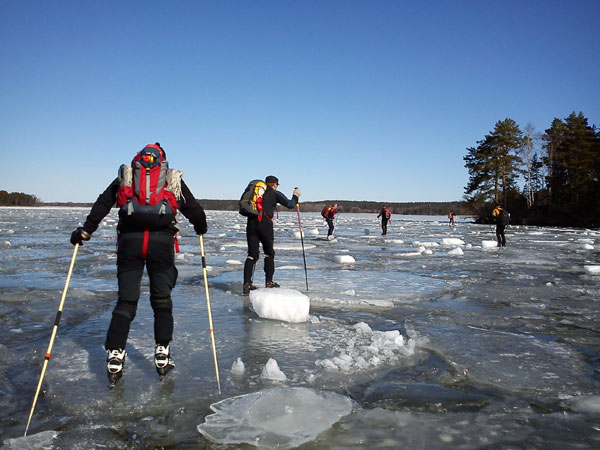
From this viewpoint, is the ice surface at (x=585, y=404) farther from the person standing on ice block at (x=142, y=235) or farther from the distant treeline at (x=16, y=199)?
the distant treeline at (x=16, y=199)

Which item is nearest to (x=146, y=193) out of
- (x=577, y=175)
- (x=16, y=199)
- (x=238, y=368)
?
(x=238, y=368)

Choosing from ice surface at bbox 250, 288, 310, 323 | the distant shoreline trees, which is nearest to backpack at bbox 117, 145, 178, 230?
ice surface at bbox 250, 288, 310, 323

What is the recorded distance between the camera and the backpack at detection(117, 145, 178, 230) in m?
2.78

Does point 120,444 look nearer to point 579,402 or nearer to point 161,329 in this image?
point 161,329

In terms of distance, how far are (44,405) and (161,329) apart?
80 cm

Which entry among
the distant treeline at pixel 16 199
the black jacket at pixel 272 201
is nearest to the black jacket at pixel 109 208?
the black jacket at pixel 272 201

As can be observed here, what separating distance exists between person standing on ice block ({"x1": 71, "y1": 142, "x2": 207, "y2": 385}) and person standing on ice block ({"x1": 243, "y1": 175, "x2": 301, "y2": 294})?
302 centimetres

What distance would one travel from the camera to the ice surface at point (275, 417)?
82.0 inches

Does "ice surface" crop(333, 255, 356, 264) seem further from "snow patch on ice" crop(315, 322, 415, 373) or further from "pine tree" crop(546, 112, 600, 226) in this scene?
"pine tree" crop(546, 112, 600, 226)

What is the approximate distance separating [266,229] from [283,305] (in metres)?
1.80

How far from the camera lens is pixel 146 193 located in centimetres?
280

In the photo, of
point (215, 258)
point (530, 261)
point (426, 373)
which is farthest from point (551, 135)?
point (426, 373)

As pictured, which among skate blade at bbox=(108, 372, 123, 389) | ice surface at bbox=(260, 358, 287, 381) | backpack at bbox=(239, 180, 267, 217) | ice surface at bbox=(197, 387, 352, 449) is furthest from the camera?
backpack at bbox=(239, 180, 267, 217)

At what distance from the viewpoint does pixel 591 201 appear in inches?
1452
